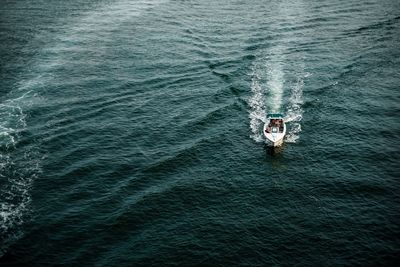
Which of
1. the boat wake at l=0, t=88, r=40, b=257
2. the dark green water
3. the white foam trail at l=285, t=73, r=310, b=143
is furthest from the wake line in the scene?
the white foam trail at l=285, t=73, r=310, b=143

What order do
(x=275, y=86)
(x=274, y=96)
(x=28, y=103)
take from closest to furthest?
1. (x=28, y=103)
2. (x=274, y=96)
3. (x=275, y=86)

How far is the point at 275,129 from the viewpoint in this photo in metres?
81.9

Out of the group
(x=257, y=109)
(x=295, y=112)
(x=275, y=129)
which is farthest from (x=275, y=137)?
(x=257, y=109)

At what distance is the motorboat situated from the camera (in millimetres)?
79938

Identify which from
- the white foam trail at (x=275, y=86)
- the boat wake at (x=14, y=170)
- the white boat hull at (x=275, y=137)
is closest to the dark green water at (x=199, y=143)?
the boat wake at (x=14, y=170)

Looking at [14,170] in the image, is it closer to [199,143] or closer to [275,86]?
[199,143]

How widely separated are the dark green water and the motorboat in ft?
7.79

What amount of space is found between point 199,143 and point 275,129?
51.1 ft

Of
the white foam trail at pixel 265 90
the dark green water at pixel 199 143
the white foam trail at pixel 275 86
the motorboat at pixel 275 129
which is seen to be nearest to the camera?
the dark green water at pixel 199 143

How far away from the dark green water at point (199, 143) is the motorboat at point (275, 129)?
237cm

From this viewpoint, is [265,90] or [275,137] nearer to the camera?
[275,137]

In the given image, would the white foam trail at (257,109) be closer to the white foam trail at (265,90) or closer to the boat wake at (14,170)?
the white foam trail at (265,90)

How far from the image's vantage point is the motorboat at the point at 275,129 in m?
79.9

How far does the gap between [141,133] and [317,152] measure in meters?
36.1
